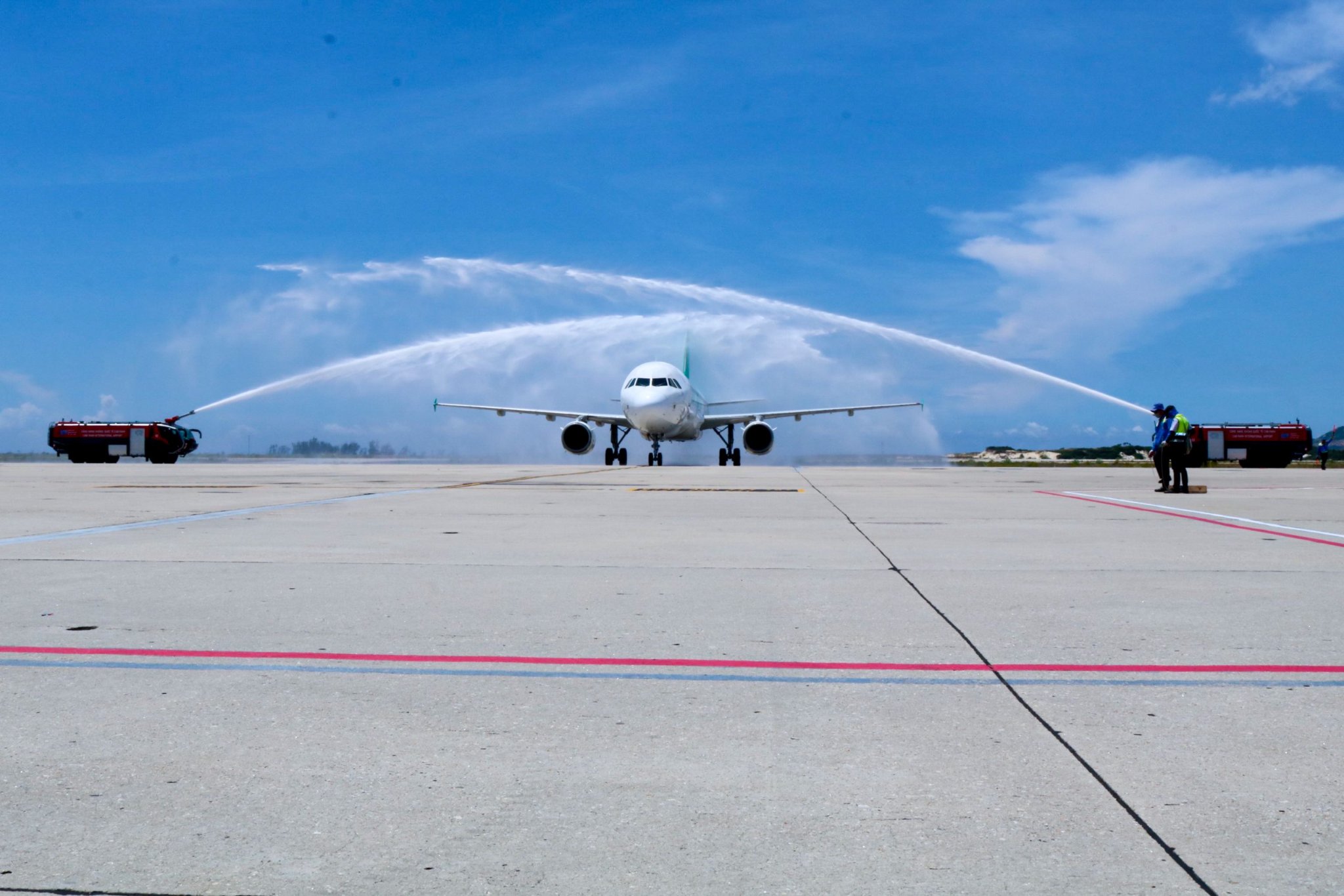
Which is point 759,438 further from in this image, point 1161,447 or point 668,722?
point 668,722

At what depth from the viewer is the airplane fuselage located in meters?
40.4

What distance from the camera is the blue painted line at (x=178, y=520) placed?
1093 cm

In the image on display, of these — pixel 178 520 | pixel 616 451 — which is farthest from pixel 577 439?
pixel 178 520

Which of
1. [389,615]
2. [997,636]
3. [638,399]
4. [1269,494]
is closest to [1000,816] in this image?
[997,636]

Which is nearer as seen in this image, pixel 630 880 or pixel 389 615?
pixel 630 880

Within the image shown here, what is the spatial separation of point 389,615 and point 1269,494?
19.6 m

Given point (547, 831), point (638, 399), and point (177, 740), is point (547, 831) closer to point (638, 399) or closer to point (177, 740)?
point (177, 740)

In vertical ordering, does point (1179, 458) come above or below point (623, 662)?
above

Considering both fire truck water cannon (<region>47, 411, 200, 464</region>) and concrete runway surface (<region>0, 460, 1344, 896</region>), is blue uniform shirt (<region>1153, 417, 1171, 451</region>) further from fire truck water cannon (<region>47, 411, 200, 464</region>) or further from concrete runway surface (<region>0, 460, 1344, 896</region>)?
fire truck water cannon (<region>47, 411, 200, 464</region>)

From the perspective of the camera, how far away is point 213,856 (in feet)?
9.53

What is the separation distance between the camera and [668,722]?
4160 millimetres

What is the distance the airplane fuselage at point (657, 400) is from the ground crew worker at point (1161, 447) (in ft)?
70.3

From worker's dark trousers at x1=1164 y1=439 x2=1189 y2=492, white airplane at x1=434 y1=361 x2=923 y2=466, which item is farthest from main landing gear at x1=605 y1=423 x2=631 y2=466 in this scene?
worker's dark trousers at x1=1164 y1=439 x2=1189 y2=492

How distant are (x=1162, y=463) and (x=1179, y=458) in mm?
588
